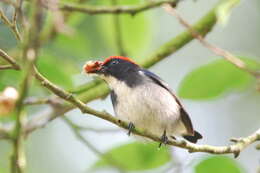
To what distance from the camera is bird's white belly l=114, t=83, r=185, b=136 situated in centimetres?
360

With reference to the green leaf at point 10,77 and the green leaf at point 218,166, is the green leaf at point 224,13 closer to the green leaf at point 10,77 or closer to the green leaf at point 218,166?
the green leaf at point 218,166

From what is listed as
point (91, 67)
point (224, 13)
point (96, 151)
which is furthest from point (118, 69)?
point (224, 13)

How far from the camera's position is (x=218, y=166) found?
8.84 ft

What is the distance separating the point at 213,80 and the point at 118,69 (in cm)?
113

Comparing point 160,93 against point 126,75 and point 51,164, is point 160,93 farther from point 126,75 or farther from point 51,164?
point 51,164

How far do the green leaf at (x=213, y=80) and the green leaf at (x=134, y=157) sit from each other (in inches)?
14.4

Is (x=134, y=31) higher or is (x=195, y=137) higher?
(x=134, y=31)

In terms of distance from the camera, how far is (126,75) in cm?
388

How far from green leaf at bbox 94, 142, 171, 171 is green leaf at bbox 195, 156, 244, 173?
418 millimetres

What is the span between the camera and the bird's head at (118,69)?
3.75 meters

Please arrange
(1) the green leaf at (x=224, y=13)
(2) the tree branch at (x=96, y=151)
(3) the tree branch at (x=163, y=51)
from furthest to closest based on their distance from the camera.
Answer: (3) the tree branch at (x=163, y=51) → (2) the tree branch at (x=96, y=151) → (1) the green leaf at (x=224, y=13)

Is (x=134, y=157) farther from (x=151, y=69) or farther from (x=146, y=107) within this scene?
(x=151, y=69)

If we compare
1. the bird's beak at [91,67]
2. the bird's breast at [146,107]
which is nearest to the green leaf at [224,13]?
the bird's beak at [91,67]

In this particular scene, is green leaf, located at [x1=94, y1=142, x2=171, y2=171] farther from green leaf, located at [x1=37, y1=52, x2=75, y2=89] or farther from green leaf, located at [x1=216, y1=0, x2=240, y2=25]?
green leaf, located at [x1=216, y1=0, x2=240, y2=25]
